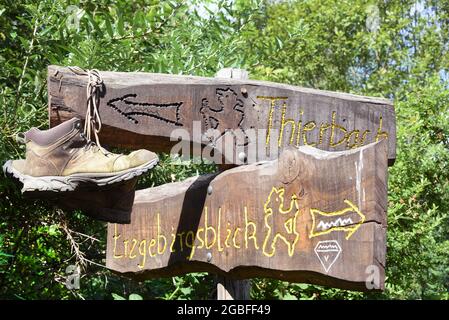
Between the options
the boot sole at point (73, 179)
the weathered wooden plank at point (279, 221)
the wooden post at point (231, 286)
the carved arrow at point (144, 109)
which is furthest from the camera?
the wooden post at point (231, 286)

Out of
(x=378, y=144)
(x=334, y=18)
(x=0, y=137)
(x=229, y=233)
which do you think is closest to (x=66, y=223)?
(x=0, y=137)

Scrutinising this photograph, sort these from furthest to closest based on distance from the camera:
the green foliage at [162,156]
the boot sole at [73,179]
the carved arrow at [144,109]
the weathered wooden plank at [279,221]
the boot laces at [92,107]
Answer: the green foliage at [162,156] → the carved arrow at [144,109] → the boot laces at [92,107] → the boot sole at [73,179] → the weathered wooden plank at [279,221]

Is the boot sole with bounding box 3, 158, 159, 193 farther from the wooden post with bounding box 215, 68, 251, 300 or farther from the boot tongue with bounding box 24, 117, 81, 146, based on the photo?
the wooden post with bounding box 215, 68, 251, 300

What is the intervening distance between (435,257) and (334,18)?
6461mm

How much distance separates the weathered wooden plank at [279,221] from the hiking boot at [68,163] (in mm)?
411

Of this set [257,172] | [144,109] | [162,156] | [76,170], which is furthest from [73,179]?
[162,156]

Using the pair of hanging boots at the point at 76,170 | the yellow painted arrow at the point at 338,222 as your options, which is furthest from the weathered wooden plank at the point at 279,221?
the pair of hanging boots at the point at 76,170

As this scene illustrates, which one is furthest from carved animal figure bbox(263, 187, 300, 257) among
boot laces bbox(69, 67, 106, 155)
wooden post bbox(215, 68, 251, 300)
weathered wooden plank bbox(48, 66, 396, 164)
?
boot laces bbox(69, 67, 106, 155)

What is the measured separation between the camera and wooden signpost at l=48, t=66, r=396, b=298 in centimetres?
254

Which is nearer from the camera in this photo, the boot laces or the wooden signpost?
the wooden signpost

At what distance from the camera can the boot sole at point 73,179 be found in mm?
2654

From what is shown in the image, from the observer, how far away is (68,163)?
2727mm

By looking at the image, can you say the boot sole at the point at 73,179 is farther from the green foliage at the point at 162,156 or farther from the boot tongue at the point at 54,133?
the green foliage at the point at 162,156
